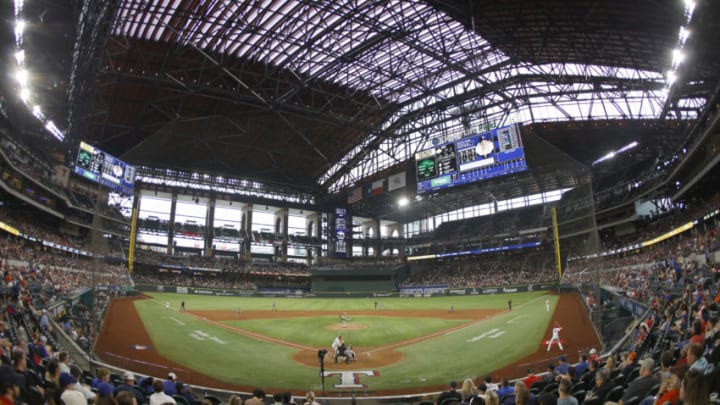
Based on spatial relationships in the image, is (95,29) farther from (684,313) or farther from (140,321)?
(684,313)

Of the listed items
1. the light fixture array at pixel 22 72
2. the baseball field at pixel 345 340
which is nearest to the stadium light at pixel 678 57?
the baseball field at pixel 345 340

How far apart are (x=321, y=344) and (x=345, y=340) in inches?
73.6

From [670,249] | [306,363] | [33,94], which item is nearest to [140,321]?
[306,363]

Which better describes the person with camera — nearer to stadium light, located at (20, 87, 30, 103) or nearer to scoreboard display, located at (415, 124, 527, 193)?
scoreboard display, located at (415, 124, 527, 193)

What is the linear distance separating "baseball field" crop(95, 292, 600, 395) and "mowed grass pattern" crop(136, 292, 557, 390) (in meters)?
0.05

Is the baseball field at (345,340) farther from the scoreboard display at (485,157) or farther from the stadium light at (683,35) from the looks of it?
the stadium light at (683,35)

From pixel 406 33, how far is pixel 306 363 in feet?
98.9

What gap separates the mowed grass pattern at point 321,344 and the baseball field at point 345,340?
53mm

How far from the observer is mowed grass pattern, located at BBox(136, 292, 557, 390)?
59.9ft

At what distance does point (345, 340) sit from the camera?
27.6 metres

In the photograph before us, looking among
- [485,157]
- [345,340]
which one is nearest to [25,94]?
[345,340]

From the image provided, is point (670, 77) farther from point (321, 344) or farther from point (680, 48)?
point (321, 344)

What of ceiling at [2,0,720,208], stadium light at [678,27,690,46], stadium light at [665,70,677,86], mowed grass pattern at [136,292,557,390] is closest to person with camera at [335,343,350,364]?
mowed grass pattern at [136,292,557,390]

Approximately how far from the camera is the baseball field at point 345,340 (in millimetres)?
18078
